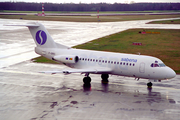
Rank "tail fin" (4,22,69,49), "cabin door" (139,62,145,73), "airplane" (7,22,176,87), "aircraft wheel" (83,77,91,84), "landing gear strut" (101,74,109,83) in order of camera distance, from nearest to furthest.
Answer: "airplane" (7,22,176,87) → "cabin door" (139,62,145,73) → "aircraft wheel" (83,77,91,84) → "landing gear strut" (101,74,109,83) → "tail fin" (4,22,69,49)

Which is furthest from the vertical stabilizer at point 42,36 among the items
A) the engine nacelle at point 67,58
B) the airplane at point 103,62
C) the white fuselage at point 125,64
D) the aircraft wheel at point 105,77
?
the aircraft wheel at point 105,77

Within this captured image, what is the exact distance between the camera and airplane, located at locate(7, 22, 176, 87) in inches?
925

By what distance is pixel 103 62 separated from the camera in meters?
25.6

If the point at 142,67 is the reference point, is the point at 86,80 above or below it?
below

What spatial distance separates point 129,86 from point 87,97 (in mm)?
5572

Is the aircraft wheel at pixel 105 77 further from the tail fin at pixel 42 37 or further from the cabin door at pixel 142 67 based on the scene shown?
the tail fin at pixel 42 37

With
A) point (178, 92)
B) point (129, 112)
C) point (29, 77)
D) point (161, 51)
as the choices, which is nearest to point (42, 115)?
point (129, 112)

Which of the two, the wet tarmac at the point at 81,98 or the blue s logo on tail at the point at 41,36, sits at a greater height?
the blue s logo on tail at the point at 41,36

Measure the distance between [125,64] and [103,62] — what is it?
2.45 m

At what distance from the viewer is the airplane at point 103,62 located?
23484 millimetres

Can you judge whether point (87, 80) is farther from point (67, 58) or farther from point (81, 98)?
point (81, 98)

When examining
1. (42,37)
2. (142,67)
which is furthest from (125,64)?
(42,37)

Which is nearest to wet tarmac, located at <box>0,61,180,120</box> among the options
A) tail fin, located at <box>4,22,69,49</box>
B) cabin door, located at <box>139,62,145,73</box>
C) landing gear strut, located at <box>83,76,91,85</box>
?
landing gear strut, located at <box>83,76,91,85</box>

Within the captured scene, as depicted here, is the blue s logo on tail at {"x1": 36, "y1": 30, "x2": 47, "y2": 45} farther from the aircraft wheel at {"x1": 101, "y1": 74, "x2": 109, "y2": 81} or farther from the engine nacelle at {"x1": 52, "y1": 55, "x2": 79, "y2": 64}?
the aircraft wheel at {"x1": 101, "y1": 74, "x2": 109, "y2": 81}
